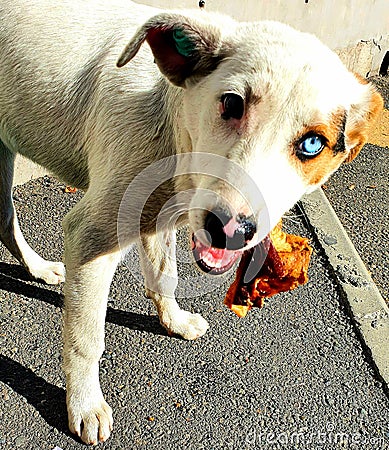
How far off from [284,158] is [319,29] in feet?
15.4

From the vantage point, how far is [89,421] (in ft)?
10.2

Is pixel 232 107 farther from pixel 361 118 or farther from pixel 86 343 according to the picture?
pixel 86 343

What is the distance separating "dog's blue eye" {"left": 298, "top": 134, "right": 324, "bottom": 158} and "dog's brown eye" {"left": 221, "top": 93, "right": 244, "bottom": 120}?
25 centimetres

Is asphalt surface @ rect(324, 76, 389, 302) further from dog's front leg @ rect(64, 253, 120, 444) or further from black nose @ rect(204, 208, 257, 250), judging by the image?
black nose @ rect(204, 208, 257, 250)

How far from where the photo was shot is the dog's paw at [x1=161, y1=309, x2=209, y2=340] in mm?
3727

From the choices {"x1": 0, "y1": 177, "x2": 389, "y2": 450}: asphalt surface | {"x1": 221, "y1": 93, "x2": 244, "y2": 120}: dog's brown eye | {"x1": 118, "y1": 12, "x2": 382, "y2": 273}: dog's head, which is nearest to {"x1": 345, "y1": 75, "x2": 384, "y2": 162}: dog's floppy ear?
{"x1": 118, "y1": 12, "x2": 382, "y2": 273}: dog's head

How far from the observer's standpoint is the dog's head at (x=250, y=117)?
2.25 metres

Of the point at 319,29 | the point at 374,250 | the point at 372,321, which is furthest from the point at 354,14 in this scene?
the point at 372,321

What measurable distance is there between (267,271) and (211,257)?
2.00ft

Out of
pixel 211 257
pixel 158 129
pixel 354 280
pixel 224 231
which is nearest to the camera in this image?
pixel 224 231

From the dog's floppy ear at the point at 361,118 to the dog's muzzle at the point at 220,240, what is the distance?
63cm

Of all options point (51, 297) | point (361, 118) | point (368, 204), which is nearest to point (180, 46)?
point (361, 118)

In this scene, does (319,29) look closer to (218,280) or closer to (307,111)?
(218,280)

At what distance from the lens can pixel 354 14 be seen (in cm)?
689
